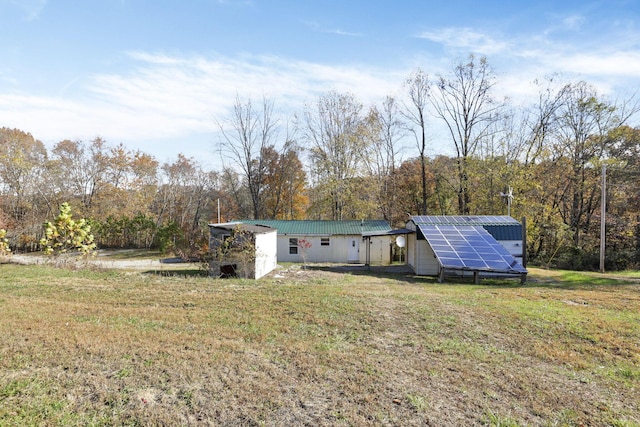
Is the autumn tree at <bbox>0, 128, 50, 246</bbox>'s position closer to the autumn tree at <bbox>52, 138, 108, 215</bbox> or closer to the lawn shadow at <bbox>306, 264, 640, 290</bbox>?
the autumn tree at <bbox>52, 138, 108, 215</bbox>

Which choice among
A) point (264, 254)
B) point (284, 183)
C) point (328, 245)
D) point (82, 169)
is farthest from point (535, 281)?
point (82, 169)

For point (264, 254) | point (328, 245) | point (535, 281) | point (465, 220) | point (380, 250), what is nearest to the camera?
point (264, 254)

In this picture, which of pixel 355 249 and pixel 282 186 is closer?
pixel 355 249

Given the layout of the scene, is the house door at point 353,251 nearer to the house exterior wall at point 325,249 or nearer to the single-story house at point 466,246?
the house exterior wall at point 325,249

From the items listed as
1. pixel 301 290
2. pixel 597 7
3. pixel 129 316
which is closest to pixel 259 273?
pixel 301 290

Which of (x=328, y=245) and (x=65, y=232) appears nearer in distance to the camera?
(x=65, y=232)

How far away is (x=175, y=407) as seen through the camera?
3680mm

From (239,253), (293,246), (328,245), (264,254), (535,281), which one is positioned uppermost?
(239,253)

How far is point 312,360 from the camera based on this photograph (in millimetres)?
5055

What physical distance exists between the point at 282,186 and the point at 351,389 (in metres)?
29.3

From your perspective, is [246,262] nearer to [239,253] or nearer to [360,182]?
[239,253]

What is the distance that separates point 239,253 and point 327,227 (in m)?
10.3

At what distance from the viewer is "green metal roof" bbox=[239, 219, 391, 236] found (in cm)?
2199

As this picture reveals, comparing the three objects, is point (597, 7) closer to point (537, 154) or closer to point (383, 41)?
point (383, 41)
